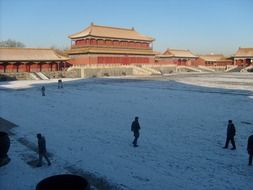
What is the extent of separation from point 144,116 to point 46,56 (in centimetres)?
4090

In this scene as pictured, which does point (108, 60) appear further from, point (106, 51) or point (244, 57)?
point (244, 57)

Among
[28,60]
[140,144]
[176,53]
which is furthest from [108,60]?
[140,144]

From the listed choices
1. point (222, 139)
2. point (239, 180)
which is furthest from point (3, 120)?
point (239, 180)

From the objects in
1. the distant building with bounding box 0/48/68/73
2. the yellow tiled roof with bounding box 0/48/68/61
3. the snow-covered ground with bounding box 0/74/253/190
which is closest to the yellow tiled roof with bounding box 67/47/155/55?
the distant building with bounding box 0/48/68/73

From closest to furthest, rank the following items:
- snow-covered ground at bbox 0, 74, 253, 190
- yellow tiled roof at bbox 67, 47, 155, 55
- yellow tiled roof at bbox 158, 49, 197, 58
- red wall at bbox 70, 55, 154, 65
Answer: snow-covered ground at bbox 0, 74, 253, 190, yellow tiled roof at bbox 67, 47, 155, 55, red wall at bbox 70, 55, 154, 65, yellow tiled roof at bbox 158, 49, 197, 58

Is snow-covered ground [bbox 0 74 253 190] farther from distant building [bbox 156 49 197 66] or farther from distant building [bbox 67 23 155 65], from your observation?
distant building [bbox 156 49 197 66]

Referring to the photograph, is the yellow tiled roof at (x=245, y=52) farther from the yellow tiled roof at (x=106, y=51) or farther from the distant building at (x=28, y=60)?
the distant building at (x=28, y=60)

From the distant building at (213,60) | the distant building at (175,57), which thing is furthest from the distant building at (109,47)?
the distant building at (213,60)

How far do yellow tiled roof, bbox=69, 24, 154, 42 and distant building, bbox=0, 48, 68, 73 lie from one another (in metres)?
11.4

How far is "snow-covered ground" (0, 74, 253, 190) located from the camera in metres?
8.86

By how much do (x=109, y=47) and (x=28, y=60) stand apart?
20.5m

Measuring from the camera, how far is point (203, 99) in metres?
25.7

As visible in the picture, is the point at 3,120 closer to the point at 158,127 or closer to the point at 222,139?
the point at 158,127

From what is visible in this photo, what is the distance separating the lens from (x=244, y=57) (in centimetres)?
9119
